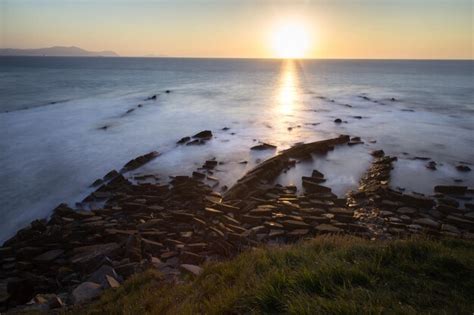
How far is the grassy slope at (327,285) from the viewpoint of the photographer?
507cm

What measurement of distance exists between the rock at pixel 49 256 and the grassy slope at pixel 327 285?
5237mm

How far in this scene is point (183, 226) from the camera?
14555 mm

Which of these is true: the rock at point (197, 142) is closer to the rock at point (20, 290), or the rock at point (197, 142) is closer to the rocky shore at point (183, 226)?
the rocky shore at point (183, 226)

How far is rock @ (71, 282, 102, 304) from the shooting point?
352 inches

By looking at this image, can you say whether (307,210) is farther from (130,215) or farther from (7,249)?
(7,249)

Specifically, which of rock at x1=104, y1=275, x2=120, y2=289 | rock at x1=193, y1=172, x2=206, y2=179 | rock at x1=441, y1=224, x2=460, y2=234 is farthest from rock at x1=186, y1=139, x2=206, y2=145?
rock at x1=104, y1=275, x2=120, y2=289

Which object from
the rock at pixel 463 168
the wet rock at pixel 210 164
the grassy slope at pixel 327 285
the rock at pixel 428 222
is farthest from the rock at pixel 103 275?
the rock at pixel 463 168

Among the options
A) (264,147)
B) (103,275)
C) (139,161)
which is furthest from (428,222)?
(139,161)

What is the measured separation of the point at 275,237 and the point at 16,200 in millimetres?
13947

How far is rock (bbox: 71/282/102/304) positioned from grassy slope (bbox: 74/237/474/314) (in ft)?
2.92

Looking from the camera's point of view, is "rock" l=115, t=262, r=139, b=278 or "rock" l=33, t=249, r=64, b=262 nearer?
"rock" l=115, t=262, r=139, b=278

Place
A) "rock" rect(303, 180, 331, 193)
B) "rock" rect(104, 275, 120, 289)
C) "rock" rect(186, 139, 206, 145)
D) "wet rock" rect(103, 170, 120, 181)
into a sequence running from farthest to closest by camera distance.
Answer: "rock" rect(186, 139, 206, 145) < "wet rock" rect(103, 170, 120, 181) < "rock" rect(303, 180, 331, 193) < "rock" rect(104, 275, 120, 289)

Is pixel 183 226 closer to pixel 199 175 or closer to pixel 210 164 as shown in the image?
pixel 199 175

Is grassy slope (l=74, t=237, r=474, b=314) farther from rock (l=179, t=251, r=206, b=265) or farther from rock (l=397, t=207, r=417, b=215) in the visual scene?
rock (l=397, t=207, r=417, b=215)
